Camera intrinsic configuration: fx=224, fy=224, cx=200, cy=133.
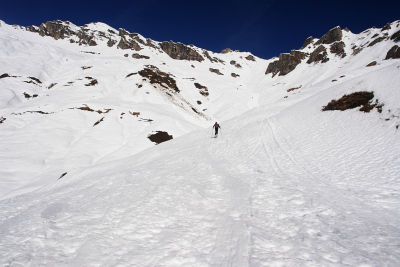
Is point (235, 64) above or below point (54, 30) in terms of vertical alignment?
above

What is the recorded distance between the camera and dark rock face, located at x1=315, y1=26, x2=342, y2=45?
120 meters

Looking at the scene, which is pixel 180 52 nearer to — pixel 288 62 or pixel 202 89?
pixel 288 62

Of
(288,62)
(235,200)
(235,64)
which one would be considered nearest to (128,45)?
Answer: (235,64)

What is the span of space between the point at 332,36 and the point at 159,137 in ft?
433

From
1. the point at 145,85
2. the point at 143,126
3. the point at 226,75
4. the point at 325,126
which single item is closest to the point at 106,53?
the point at 226,75

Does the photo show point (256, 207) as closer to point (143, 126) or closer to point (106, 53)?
point (143, 126)

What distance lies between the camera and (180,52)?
490 ft

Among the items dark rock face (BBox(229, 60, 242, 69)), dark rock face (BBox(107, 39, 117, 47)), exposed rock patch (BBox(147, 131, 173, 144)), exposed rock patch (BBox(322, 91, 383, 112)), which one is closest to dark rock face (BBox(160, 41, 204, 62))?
dark rock face (BBox(229, 60, 242, 69))

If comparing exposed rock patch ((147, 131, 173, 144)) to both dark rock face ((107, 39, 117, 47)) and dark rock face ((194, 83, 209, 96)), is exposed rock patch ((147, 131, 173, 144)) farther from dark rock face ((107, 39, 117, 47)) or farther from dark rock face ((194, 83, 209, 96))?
dark rock face ((107, 39, 117, 47))

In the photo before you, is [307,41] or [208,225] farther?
[307,41]

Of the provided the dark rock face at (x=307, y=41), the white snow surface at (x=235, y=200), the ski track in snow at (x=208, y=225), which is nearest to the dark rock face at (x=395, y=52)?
the white snow surface at (x=235, y=200)

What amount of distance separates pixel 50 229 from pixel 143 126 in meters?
27.4

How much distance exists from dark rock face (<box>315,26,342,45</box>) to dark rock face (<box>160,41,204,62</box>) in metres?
72.9

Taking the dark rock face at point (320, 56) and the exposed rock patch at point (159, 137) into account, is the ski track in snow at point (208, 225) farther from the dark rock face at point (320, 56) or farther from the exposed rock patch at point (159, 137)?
the dark rock face at point (320, 56)
